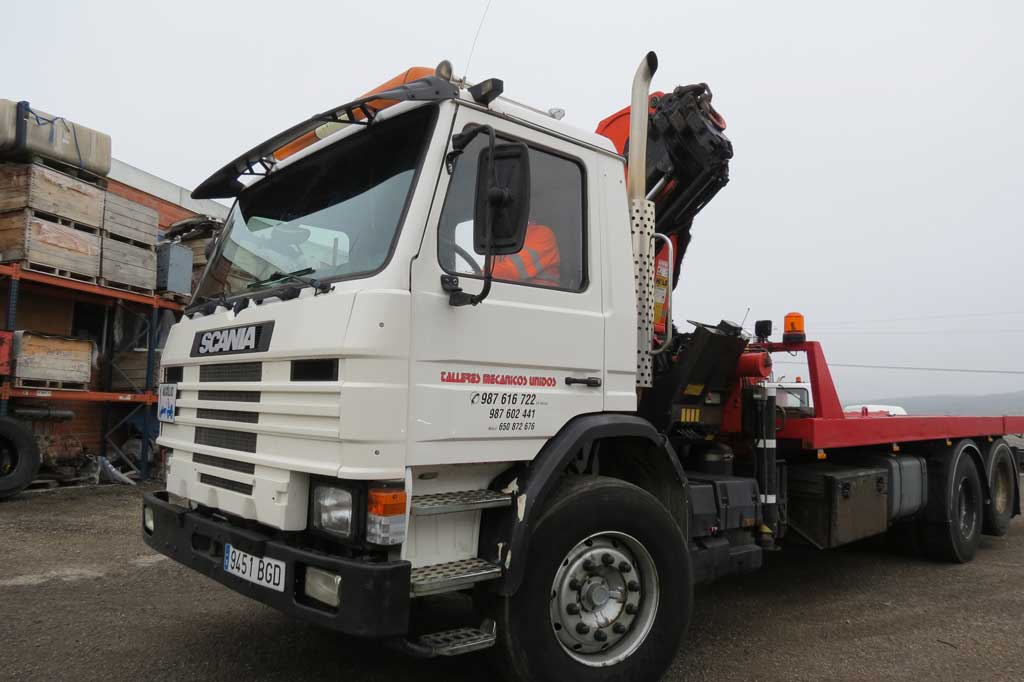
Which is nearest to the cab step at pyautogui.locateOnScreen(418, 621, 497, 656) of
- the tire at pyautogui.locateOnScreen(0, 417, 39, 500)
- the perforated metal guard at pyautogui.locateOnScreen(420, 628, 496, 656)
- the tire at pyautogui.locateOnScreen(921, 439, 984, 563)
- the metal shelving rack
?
the perforated metal guard at pyautogui.locateOnScreen(420, 628, 496, 656)

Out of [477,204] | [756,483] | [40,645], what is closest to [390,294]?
[477,204]

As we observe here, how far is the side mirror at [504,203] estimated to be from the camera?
2891 millimetres

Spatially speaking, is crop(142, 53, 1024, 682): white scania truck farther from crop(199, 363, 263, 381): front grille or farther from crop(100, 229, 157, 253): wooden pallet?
crop(100, 229, 157, 253): wooden pallet

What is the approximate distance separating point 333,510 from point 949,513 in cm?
596

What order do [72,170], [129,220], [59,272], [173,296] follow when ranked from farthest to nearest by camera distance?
[173,296] < [129,220] < [72,170] < [59,272]

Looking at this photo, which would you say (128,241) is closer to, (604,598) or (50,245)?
(50,245)

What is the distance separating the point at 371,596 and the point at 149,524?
1847mm

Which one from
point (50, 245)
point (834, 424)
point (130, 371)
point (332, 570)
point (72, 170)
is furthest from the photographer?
point (130, 371)

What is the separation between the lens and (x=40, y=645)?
400 centimetres

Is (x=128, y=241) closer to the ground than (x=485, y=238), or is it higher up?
higher up

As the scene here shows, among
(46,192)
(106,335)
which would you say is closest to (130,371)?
(106,335)

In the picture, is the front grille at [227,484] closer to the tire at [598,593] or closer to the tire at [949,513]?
the tire at [598,593]

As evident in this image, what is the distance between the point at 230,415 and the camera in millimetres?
3348

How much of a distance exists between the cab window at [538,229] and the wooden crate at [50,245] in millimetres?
7890
